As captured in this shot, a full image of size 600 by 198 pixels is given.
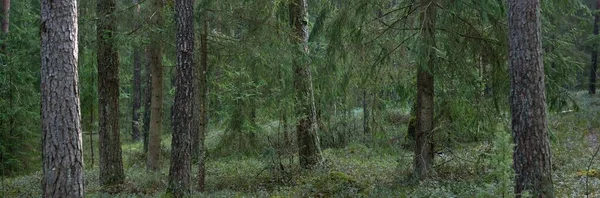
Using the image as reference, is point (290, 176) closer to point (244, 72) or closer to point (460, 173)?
point (244, 72)

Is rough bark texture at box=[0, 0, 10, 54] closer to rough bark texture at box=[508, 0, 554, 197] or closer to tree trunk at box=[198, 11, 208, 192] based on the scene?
tree trunk at box=[198, 11, 208, 192]

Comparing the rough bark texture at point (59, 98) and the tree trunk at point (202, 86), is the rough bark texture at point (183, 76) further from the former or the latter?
the rough bark texture at point (59, 98)

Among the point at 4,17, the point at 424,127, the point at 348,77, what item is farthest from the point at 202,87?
the point at 4,17

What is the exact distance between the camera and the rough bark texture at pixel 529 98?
7.25m

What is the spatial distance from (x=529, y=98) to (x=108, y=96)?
28.6 ft

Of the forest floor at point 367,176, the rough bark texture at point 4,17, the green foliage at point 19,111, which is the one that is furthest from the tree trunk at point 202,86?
the rough bark texture at point 4,17

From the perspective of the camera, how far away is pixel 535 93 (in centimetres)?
725

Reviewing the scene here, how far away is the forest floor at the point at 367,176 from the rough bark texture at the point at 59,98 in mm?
3292

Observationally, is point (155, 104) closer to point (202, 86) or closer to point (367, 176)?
point (202, 86)

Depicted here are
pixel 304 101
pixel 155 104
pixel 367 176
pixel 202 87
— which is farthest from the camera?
pixel 155 104

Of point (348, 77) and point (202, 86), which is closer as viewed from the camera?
point (348, 77)

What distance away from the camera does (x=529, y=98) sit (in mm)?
7246

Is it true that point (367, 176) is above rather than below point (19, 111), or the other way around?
below

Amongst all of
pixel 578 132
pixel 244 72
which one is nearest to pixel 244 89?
pixel 244 72
